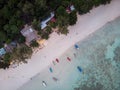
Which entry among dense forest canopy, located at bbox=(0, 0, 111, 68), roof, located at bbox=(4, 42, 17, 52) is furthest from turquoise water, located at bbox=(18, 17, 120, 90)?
roof, located at bbox=(4, 42, 17, 52)

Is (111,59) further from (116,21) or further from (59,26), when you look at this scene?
(59,26)

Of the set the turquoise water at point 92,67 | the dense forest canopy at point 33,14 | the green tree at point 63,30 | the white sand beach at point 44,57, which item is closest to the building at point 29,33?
the dense forest canopy at point 33,14

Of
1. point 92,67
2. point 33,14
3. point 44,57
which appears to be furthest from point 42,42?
point 92,67

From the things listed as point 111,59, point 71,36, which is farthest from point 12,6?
point 111,59

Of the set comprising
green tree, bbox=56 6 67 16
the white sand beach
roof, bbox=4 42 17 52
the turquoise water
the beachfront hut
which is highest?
roof, bbox=4 42 17 52

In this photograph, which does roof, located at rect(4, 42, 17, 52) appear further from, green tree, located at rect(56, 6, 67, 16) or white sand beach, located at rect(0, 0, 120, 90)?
green tree, located at rect(56, 6, 67, 16)

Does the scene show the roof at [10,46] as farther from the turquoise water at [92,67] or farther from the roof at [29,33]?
the turquoise water at [92,67]

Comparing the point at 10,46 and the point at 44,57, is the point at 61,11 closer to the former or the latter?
the point at 44,57
